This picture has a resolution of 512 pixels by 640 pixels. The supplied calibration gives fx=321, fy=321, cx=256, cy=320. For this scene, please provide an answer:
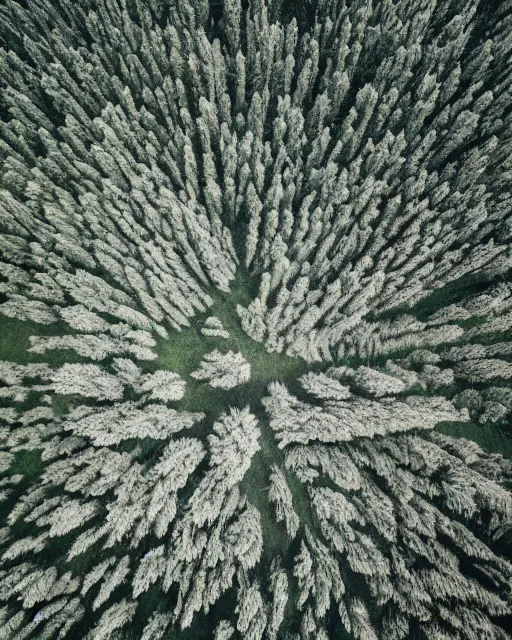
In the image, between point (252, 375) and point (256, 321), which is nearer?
point (256, 321)

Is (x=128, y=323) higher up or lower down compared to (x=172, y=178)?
lower down

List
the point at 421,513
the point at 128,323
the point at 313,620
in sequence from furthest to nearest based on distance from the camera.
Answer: the point at 128,323 < the point at 421,513 < the point at 313,620

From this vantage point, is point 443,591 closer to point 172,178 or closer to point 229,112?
point 172,178

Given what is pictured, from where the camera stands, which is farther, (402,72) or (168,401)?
(402,72)

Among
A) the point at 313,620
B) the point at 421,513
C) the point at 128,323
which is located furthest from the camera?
the point at 128,323

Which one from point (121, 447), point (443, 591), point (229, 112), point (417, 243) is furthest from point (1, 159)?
point (443, 591)

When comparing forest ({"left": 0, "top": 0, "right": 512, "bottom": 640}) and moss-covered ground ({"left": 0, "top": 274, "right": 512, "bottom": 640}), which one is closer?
forest ({"left": 0, "top": 0, "right": 512, "bottom": 640})

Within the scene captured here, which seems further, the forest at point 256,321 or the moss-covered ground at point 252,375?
the moss-covered ground at point 252,375

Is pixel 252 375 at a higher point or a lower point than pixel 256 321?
lower
